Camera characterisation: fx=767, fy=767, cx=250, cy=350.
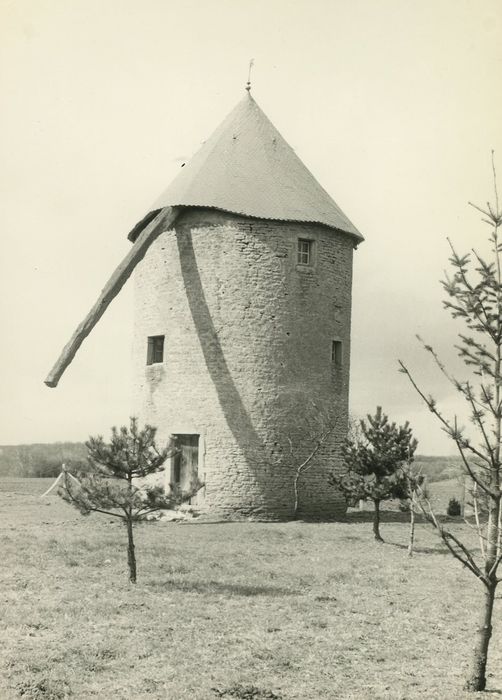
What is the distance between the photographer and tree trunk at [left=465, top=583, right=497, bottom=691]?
6871 millimetres

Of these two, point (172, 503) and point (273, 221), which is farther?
point (273, 221)

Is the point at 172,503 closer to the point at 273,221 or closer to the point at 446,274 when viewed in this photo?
the point at 446,274

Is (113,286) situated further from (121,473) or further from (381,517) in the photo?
(381,517)

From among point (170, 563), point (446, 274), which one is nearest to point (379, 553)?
point (170, 563)

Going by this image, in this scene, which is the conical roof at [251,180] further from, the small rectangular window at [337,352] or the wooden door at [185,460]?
the wooden door at [185,460]

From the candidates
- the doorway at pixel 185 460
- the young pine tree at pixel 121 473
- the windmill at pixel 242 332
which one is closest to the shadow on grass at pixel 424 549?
the windmill at pixel 242 332

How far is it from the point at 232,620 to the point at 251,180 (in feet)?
46.4

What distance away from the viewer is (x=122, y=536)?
16.0m

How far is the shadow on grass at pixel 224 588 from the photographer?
11.1 m

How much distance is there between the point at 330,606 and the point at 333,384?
37.3ft

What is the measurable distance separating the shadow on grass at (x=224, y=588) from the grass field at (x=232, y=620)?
0.9 inches

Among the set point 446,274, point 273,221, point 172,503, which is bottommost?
point 172,503

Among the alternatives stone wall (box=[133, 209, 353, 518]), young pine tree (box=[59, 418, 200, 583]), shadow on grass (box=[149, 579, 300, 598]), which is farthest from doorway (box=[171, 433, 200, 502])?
young pine tree (box=[59, 418, 200, 583])

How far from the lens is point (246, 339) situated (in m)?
20.0
